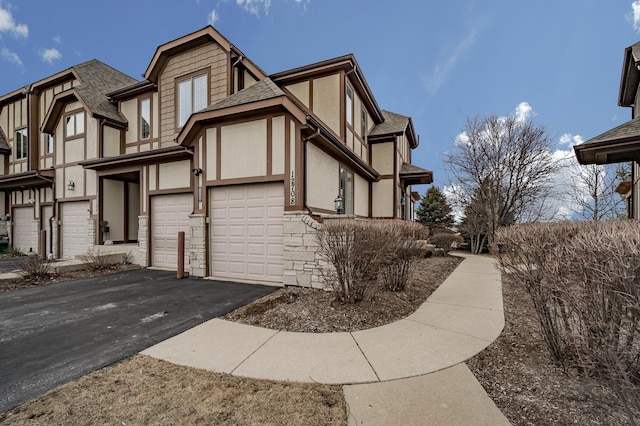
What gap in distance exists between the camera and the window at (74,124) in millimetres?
12125

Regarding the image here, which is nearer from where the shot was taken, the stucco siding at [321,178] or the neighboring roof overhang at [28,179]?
the stucco siding at [321,178]

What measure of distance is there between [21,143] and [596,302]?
23.4 m

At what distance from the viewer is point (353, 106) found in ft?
37.2

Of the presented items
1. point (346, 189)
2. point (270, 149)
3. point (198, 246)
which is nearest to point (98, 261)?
point (198, 246)

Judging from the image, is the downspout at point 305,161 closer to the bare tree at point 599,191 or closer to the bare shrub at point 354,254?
the bare shrub at point 354,254

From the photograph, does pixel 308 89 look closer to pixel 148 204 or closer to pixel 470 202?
pixel 148 204

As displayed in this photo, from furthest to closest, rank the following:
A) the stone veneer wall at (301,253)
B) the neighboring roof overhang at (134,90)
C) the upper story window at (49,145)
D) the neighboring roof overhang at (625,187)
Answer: the upper story window at (49,145), the neighboring roof overhang at (625,187), the neighboring roof overhang at (134,90), the stone veneer wall at (301,253)

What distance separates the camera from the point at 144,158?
9719mm

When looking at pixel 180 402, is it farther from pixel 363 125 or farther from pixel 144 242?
pixel 363 125

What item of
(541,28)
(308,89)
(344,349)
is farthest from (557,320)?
(541,28)

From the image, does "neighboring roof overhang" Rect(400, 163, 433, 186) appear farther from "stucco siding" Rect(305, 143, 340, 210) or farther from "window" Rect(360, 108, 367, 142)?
"stucco siding" Rect(305, 143, 340, 210)

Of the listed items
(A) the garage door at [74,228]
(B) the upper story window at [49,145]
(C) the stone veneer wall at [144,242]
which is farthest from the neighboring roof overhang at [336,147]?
(B) the upper story window at [49,145]

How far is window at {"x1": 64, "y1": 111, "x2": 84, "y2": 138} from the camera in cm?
1212

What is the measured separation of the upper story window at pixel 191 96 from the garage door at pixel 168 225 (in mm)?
3163
